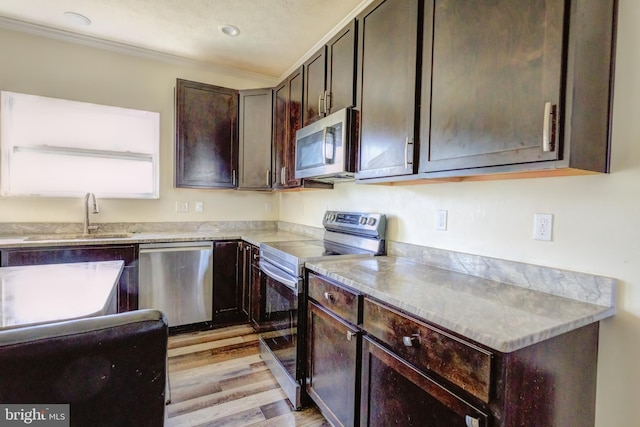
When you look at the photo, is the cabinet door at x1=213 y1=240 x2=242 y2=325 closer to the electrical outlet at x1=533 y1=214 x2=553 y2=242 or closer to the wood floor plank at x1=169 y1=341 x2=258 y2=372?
the wood floor plank at x1=169 y1=341 x2=258 y2=372

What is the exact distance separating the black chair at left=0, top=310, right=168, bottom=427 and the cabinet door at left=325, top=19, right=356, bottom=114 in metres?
1.71

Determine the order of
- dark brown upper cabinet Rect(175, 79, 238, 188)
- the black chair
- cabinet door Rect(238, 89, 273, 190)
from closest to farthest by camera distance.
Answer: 1. the black chair
2. dark brown upper cabinet Rect(175, 79, 238, 188)
3. cabinet door Rect(238, 89, 273, 190)

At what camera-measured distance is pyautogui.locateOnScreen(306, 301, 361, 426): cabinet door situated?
4.73 feet

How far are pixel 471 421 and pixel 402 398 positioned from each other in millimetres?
298

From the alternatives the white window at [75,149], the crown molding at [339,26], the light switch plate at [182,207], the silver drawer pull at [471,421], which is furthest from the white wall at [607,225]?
the white window at [75,149]

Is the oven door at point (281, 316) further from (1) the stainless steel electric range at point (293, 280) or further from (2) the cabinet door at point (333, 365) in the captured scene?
(2) the cabinet door at point (333, 365)

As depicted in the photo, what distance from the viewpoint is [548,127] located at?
3.29 ft

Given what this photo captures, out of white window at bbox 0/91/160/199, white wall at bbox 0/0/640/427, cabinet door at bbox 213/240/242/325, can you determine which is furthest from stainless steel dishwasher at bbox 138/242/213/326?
white window at bbox 0/91/160/199

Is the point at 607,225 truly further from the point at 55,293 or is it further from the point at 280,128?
the point at 280,128

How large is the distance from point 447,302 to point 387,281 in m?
0.32

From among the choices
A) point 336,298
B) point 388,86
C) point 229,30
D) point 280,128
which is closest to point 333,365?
point 336,298

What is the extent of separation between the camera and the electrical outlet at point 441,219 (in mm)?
1742

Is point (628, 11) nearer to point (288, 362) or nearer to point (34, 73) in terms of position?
point (288, 362)

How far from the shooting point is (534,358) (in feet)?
3.02
